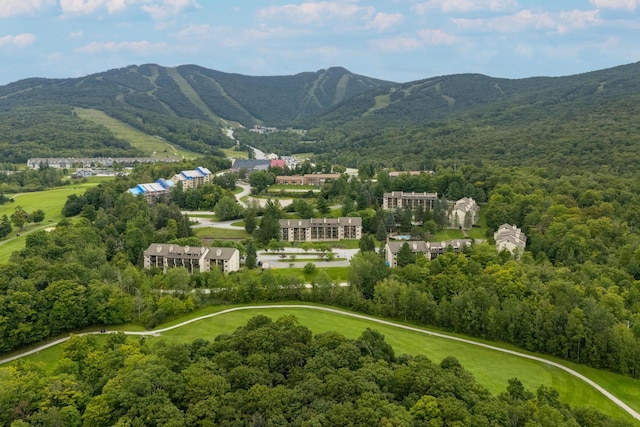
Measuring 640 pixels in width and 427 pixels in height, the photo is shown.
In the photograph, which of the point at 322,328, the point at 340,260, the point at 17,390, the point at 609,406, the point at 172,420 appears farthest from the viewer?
the point at 340,260

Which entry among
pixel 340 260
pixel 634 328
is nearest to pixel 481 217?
pixel 340 260

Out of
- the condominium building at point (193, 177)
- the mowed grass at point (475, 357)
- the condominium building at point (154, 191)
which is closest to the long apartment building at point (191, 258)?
the mowed grass at point (475, 357)

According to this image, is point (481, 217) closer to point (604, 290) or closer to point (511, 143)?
point (604, 290)

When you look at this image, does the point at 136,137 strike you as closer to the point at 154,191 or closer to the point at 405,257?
the point at 154,191

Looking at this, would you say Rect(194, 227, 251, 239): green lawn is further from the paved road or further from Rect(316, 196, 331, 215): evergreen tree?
the paved road

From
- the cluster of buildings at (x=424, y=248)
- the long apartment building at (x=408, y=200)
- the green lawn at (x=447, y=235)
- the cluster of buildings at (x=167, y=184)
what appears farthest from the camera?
the cluster of buildings at (x=167, y=184)

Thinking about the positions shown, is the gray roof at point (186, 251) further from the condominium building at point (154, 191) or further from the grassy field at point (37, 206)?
the condominium building at point (154, 191)

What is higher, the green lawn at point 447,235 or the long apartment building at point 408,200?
the long apartment building at point 408,200
